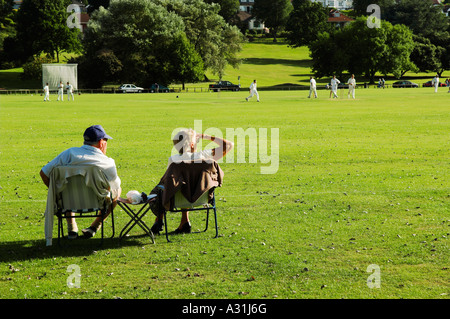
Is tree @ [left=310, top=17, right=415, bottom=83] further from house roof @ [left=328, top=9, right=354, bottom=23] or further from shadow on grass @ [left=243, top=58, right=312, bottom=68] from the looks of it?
house roof @ [left=328, top=9, right=354, bottom=23]

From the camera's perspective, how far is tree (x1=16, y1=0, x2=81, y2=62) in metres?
105

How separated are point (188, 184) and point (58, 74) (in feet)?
256

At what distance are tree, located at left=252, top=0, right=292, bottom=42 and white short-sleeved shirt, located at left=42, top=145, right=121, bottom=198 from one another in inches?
6197

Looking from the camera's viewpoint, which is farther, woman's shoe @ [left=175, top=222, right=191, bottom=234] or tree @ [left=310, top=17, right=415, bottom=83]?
tree @ [left=310, top=17, right=415, bottom=83]

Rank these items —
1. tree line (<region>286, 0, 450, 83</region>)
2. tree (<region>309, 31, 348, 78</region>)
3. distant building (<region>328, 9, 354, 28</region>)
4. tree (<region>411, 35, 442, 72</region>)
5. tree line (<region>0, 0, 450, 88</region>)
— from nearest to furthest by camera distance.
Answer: tree line (<region>0, 0, 450, 88</region>), tree line (<region>286, 0, 450, 83</region>), tree (<region>309, 31, 348, 78</region>), tree (<region>411, 35, 442, 72</region>), distant building (<region>328, 9, 354, 28</region>)

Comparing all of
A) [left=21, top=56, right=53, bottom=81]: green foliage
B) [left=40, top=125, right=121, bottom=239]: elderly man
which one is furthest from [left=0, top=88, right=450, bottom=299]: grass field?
[left=21, top=56, right=53, bottom=81]: green foliage

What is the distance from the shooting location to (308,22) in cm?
13950

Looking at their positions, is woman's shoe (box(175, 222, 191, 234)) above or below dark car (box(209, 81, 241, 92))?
below

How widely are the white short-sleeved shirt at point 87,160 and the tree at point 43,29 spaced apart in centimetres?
10285

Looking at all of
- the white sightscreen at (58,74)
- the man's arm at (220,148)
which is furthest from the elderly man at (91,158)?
the white sightscreen at (58,74)

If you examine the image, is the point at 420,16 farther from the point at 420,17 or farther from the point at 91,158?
the point at 91,158

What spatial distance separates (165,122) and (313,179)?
1551cm

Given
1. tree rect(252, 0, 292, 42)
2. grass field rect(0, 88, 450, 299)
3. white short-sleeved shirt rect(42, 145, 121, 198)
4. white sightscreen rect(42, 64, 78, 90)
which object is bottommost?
grass field rect(0, 88, 450, 299)

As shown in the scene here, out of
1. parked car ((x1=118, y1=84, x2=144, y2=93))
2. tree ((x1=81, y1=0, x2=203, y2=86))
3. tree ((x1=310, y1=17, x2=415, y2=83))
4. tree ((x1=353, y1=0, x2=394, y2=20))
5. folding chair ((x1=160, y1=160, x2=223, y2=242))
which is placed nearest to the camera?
folding chair ((x1=160, y1=160, x2=223, y2=242))
